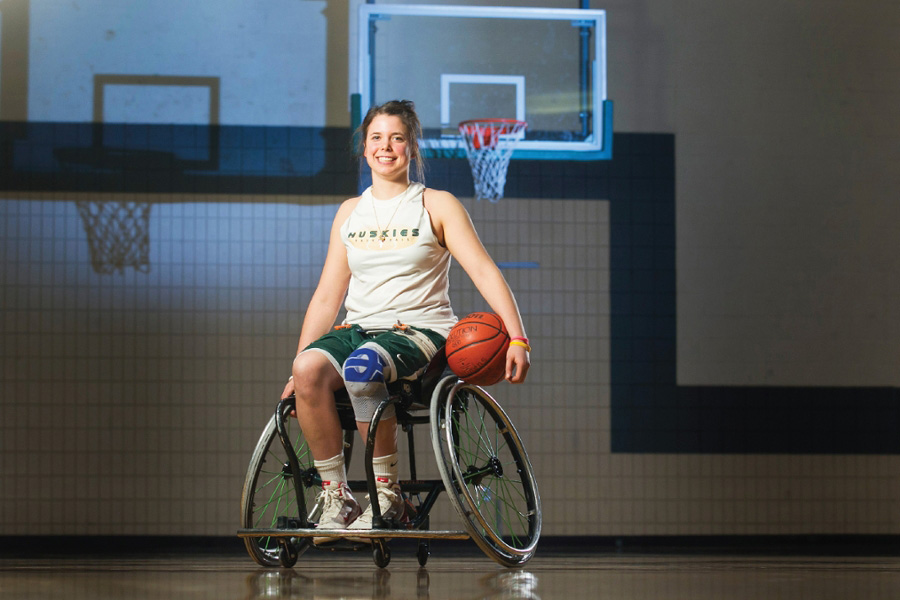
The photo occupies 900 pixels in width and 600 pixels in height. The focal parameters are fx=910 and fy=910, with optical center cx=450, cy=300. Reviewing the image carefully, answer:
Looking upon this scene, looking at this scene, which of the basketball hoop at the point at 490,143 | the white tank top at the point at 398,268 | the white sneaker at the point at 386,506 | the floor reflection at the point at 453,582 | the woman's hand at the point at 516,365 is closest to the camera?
the floor reflection at the point at 453,582

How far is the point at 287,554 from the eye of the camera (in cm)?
248

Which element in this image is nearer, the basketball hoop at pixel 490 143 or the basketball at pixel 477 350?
the basketball at pixel 477 350

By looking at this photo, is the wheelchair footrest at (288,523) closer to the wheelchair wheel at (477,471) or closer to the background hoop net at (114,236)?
the wheelchair wheel at (477,471)

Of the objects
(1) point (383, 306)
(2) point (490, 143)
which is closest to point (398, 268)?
(1) point (383, 306)

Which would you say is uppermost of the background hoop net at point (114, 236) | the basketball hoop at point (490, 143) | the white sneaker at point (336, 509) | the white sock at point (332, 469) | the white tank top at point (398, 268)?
the basketball hoop at point (490, 143)

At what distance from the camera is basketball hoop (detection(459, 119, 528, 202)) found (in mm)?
4535

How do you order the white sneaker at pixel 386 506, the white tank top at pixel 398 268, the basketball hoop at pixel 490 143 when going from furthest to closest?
the basketball hoop at pixel 490 143 → the white tank top at pixel 398 268 → the white sneaker at pixel 386 506

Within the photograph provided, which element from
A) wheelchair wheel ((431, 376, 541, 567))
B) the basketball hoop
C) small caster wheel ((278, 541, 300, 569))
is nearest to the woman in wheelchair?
wheelchair wheel ((431, 376, 541, 567))

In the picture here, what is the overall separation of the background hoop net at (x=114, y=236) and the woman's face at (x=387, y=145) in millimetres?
2429

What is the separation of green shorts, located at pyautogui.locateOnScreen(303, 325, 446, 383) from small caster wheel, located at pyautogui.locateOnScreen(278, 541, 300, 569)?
1.82 ft

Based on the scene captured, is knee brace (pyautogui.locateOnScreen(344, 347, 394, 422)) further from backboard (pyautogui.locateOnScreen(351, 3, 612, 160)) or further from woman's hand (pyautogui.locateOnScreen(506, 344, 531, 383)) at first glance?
backboard (pyautogui.locateOnScreen(351, 3, 612, 160))

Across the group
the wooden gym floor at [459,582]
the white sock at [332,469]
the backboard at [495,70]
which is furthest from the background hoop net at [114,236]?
the white sock at [332,469]

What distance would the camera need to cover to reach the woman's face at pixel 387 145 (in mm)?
2500

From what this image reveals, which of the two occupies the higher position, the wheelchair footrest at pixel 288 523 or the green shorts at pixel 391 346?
the green shorts at pixel 391 346
